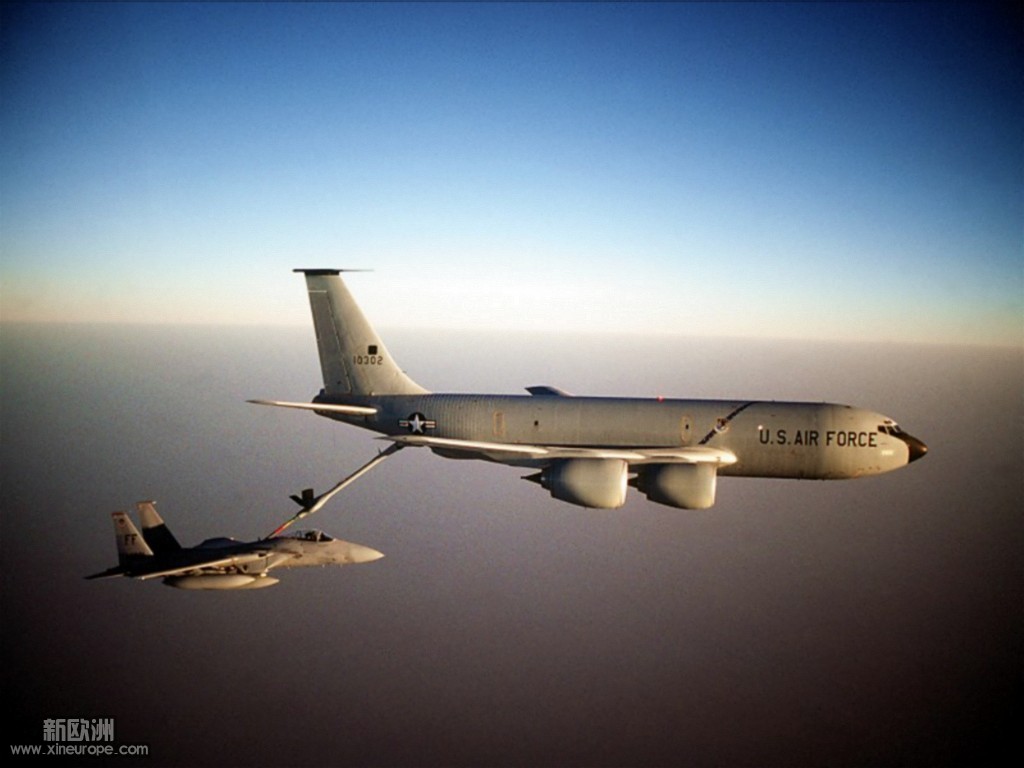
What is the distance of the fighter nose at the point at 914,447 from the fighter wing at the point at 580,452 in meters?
5.48

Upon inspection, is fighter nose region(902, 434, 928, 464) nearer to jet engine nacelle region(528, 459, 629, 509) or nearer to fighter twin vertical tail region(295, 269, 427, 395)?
jet engine nacelle region(528, 459, 629, 509)

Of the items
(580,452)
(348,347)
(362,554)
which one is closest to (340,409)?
(348,347)

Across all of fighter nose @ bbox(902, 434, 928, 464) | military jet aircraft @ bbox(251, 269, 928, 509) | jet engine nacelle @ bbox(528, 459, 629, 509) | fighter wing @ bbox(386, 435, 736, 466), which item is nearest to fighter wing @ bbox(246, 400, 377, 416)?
military jet aircraft @ bbox(251, 269, 928, 509)

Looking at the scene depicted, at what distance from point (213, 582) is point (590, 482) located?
1099cm

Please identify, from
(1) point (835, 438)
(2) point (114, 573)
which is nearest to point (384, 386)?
(2) point (114, 573)

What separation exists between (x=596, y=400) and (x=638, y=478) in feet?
10.8

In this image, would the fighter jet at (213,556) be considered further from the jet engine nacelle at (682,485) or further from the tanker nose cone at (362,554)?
the jet engine nacelle at (682,485)

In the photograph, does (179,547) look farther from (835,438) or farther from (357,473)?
(835,438)

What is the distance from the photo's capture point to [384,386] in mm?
24203

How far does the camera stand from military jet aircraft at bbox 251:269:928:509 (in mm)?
19828

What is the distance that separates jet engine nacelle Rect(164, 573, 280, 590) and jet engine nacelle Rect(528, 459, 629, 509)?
904 cm

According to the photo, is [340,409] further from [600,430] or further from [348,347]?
[600,430]

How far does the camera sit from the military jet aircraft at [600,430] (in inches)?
781

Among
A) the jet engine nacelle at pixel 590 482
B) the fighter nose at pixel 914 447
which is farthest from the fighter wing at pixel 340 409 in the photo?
the fighter nose at pixel 914 447
